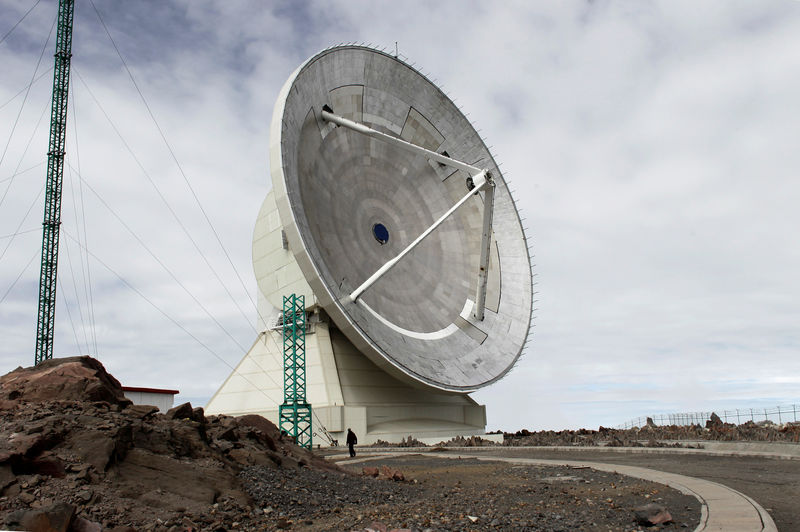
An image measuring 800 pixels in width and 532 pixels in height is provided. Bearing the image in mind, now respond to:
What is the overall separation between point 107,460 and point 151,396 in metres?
35.4

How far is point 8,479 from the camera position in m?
8.53

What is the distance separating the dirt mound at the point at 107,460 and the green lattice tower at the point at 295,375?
60.3ft

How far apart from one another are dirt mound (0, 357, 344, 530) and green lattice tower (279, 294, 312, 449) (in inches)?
723

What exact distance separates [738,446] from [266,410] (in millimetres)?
23592

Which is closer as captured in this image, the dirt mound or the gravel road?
the dirt mound

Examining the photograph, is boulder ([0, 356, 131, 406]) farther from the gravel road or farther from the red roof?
the red roof

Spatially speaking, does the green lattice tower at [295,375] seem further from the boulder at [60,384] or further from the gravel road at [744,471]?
the boulder at [60,384]

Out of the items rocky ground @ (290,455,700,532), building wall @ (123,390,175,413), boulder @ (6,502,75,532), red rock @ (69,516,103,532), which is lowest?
rocky ground @ (290,455,700,532)

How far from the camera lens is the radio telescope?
27.9m

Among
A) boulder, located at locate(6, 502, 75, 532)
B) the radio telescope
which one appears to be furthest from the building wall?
boulder, located at locate(6, 502, 75, 532)

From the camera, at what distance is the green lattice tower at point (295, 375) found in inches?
1246

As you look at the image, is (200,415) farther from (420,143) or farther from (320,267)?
(420,143)

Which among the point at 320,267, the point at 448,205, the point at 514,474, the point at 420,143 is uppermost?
the point at 420,143

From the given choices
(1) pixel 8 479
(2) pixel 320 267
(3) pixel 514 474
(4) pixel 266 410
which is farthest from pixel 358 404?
(1) pixel 8 479
